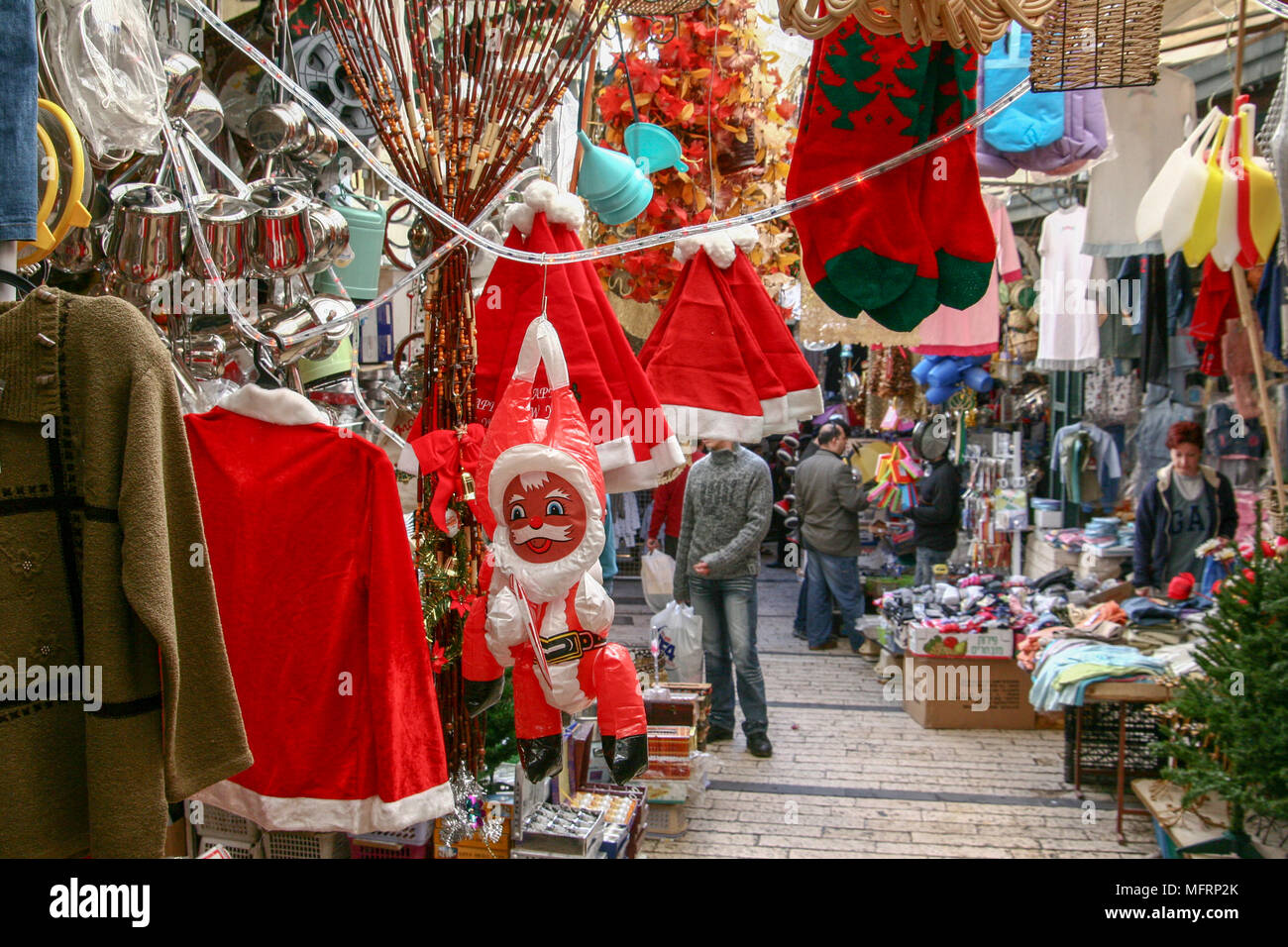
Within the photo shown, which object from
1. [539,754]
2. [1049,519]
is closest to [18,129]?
[539,754]

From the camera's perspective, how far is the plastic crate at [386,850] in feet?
9.23

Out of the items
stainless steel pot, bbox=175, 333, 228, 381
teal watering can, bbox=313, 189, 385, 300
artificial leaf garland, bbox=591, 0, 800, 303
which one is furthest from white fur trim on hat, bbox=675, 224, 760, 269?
stainless steel pot, bbox=175, 333, 228, 381

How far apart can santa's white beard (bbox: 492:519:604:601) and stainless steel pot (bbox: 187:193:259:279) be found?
41.9 inches

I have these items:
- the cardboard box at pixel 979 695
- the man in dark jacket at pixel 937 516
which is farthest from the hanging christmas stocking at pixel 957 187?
the man in dark jacket at pixel 937 516

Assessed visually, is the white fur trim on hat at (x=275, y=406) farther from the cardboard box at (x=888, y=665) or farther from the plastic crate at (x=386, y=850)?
the cardboard box at (x=888, y=665)

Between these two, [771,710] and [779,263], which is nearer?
[779,263]

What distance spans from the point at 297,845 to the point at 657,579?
3889 mm

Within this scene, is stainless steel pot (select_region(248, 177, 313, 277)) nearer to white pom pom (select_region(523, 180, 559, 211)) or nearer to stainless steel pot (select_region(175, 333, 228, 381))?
stainless steel pot (select_region(175, 333, 228, 381))

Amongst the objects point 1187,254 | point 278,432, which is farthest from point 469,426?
point 1187,254

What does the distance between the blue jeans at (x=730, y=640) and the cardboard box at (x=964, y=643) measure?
1.21 metres

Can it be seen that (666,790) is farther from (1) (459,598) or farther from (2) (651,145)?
(2) (651,145)
